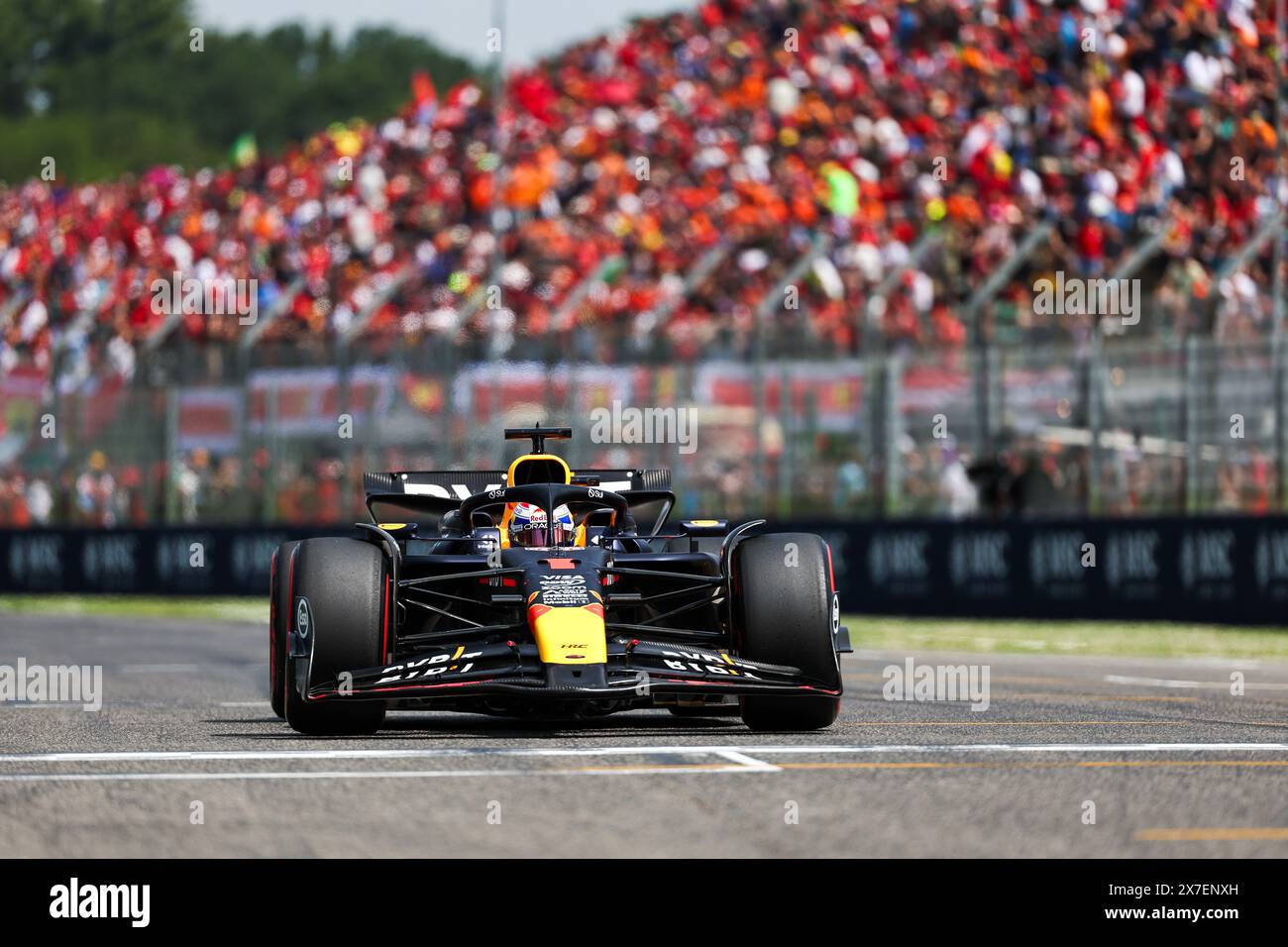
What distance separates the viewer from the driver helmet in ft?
37.5

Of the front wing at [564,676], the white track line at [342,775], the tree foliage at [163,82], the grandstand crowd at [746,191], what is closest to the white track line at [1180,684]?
the front wing at [564,676]

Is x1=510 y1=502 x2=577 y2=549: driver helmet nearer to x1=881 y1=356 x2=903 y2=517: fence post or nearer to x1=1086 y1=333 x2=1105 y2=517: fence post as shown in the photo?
x1=1086 y1=333 x2=1105 y2=517: fence post

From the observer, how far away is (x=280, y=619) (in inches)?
421

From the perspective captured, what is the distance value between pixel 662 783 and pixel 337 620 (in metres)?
2.31

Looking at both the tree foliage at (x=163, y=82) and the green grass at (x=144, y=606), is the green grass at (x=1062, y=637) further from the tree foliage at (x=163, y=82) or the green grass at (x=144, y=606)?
the tree foliage at (x=163, y=82)

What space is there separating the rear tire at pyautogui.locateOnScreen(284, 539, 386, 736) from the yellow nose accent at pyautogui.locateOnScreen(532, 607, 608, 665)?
74cm

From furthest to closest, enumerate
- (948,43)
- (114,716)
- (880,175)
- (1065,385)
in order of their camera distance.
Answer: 1. (948,43)
2. (880,175)
3. (1065,385)
4. (114,716)

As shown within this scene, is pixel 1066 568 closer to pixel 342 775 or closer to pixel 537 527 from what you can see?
pixel 537 527

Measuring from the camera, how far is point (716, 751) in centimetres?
961

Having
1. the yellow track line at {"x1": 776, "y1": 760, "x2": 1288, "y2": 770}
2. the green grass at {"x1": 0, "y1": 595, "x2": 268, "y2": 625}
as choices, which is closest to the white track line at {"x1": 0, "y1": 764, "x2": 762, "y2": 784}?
the yellow track line at {"x1": 776, "y1": 760, "x2": 1288, "y2": 770}
